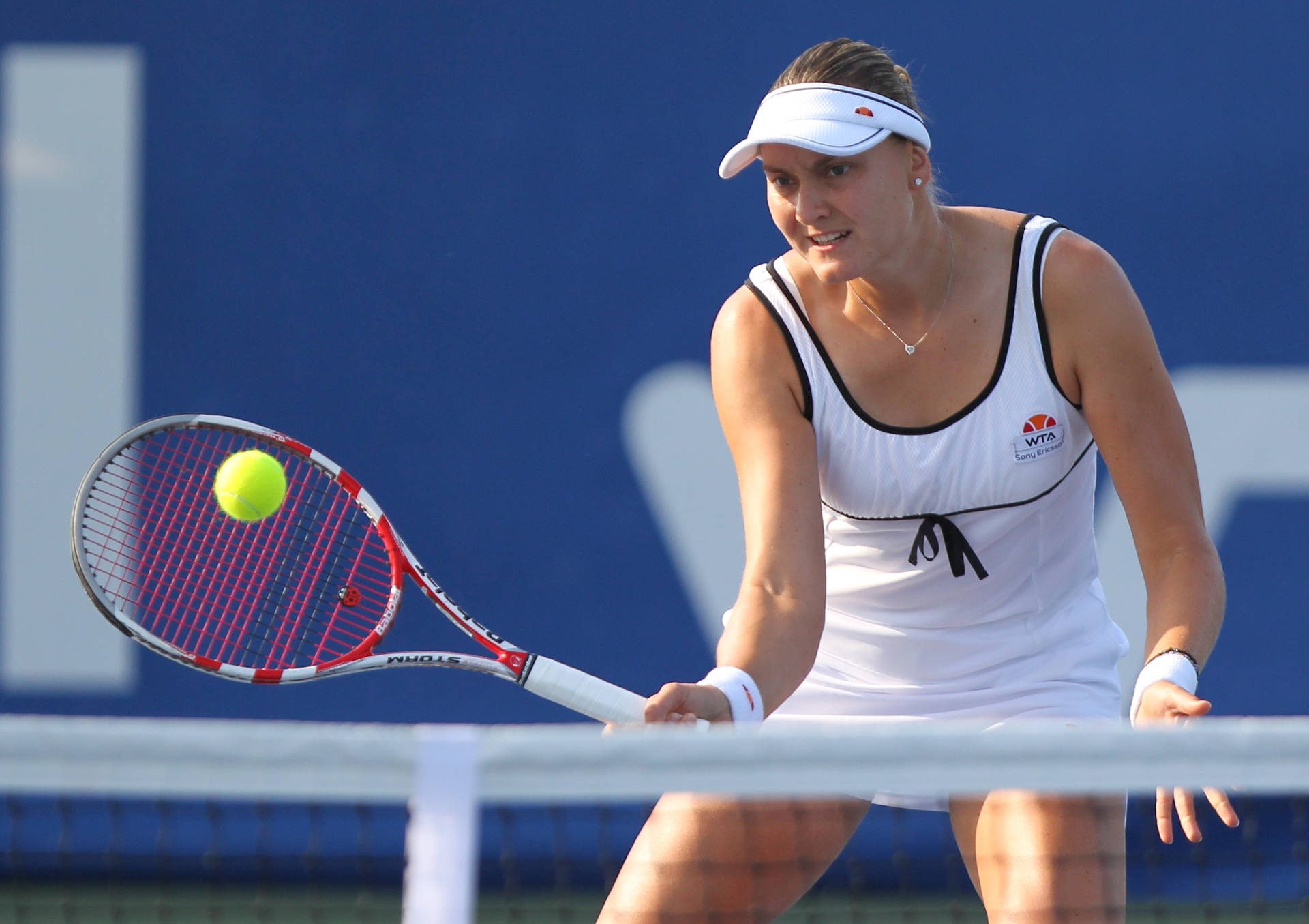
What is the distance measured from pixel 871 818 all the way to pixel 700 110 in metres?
1.73

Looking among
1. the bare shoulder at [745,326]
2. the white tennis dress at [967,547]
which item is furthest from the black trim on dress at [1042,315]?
the bare shoulder at [745,326]

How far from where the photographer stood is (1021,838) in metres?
1.79

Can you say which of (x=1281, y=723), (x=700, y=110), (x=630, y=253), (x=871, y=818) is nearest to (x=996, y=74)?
(x=700, y=110)

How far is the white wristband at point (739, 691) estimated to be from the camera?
1.79 metres

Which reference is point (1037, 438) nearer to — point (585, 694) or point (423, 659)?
point (585, 694)

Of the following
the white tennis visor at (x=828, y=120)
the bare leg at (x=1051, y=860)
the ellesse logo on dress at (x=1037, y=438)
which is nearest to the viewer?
the bare leg at (x=1051, y=860)

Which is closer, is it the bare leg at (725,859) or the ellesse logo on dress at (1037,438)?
the bare leg at (725,859)

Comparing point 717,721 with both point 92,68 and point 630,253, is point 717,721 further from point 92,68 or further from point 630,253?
point 92,68

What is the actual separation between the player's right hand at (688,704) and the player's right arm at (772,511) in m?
0.09

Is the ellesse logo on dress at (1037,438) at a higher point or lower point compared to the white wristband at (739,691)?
higher

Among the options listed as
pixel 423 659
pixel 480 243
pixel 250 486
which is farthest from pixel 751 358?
pixel 480 243

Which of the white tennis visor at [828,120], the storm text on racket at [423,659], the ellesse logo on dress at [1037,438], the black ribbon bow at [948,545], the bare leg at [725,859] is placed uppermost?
the white tennis visor at [828,120]

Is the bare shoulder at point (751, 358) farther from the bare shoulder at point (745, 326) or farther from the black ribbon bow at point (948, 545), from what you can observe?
the black ribbon bow at point (948, 545)

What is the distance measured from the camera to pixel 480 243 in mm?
3621
